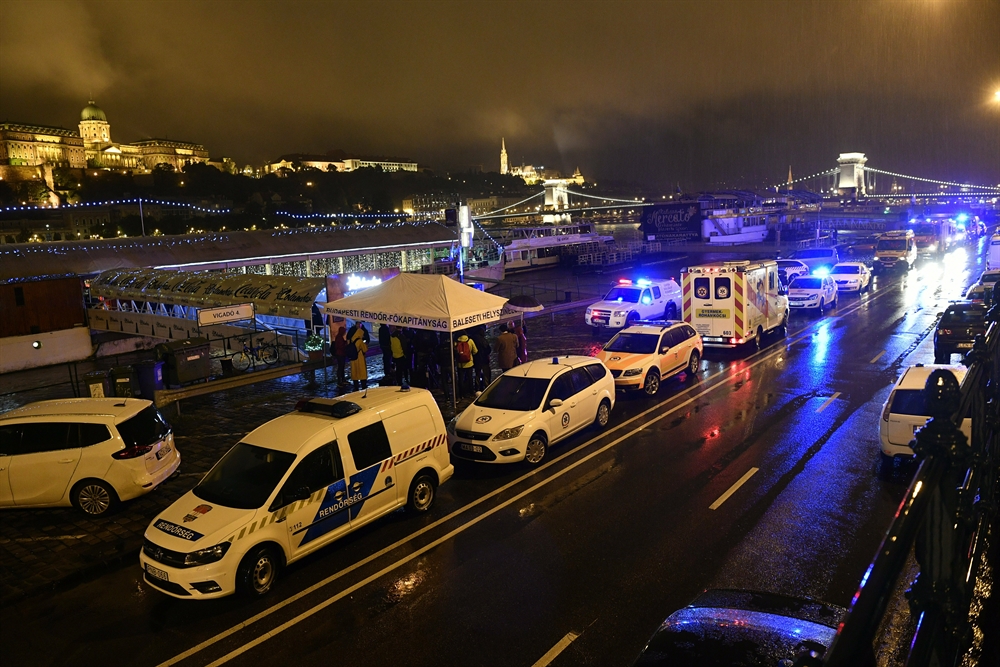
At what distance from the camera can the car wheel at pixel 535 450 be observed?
1182 cm

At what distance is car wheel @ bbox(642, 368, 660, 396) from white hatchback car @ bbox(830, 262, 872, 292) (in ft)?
72.5

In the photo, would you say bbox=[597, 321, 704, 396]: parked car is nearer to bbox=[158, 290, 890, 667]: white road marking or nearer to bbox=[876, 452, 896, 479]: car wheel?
bbox=[158, 290, 890, 667]: white road marking

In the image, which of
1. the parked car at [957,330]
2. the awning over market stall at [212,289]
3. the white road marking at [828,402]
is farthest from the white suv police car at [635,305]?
the awning over market stall at [212,289]

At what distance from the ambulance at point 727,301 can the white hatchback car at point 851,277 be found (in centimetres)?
1539

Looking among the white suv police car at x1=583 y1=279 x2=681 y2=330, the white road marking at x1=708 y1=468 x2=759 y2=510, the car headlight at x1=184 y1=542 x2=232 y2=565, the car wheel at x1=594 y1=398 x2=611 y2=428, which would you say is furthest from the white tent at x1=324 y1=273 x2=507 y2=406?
the white suv police car at x1=583 y1=279 x2=681 y2=330

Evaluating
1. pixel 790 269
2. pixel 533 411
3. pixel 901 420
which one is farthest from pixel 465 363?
pixel 790 269

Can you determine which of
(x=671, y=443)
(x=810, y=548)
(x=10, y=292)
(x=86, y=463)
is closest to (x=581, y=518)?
(x=810, y=548)

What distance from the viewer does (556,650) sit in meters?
6.41

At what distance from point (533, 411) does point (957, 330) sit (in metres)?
12.7

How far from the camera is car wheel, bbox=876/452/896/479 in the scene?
34.7ft

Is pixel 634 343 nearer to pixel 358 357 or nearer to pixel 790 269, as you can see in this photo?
pixel 358 357

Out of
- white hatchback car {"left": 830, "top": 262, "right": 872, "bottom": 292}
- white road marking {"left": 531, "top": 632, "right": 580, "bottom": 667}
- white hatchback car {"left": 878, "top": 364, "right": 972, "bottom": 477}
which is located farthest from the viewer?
white hatchback car {"left": 830, "top": 262, "right": 872, "bottom": 292}

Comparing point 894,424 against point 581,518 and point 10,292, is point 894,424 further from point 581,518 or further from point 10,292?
point 10,292

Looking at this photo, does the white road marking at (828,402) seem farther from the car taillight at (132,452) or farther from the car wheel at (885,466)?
the car taillight at (132,452)
